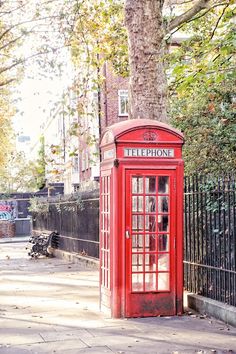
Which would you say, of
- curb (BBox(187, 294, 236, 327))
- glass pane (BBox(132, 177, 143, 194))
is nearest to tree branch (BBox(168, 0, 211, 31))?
glass pane (BBox(132, 177, 143, 194))

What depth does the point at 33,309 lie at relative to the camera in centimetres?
1031

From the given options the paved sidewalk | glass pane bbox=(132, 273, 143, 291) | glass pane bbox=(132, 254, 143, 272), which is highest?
glass pane bbox=(132, 254, 143, 272)

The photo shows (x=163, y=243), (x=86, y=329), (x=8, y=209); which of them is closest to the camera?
(x=86, y=329)

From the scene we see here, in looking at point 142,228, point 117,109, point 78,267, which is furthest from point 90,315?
point 117,109

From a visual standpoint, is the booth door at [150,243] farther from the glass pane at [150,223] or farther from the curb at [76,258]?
the curb at [76,258]

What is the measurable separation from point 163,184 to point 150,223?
59cm

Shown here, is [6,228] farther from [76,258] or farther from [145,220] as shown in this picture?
[145,220]

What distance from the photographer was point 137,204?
9281mm

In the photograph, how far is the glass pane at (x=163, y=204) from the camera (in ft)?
30.6

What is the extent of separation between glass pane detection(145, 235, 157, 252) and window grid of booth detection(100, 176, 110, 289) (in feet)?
2.05

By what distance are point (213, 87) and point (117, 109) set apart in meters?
19.9

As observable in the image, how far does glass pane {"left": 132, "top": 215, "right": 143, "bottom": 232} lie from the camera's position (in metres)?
9.26

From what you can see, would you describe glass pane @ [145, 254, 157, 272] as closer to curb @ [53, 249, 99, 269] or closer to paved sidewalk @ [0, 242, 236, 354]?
paved sidewalk @ [0, 242, 236, 354]

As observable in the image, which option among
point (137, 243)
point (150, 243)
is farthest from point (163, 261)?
point (137, 243)
